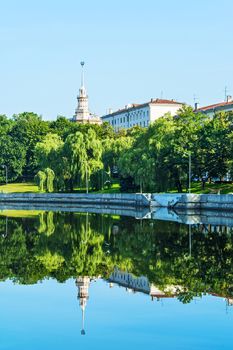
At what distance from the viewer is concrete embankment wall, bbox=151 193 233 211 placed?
6272 centimetres

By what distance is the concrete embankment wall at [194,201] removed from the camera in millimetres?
62719

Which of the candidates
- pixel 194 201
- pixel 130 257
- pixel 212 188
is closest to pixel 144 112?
pixel 212 188

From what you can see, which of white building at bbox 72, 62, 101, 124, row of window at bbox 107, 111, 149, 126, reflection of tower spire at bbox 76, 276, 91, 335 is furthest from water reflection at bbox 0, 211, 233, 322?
white building at bbox 72, 62, 101, 124

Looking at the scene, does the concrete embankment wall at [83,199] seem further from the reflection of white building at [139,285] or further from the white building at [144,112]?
the white building at [144,112]

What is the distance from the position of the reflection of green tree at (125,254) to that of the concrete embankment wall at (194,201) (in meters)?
14.8

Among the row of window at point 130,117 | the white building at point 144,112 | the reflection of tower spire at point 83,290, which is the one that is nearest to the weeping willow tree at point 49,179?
the white building at point 144,112

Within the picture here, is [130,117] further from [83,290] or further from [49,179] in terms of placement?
[83,290]

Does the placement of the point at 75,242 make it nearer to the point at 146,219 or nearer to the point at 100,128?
the point at 146,219

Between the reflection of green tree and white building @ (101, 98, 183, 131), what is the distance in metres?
101

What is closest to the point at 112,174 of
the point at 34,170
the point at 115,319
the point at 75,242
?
the point at 34,170

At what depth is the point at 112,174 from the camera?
323ft

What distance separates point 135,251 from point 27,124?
10643 cm

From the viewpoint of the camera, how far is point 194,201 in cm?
6700

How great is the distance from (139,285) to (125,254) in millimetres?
8632
